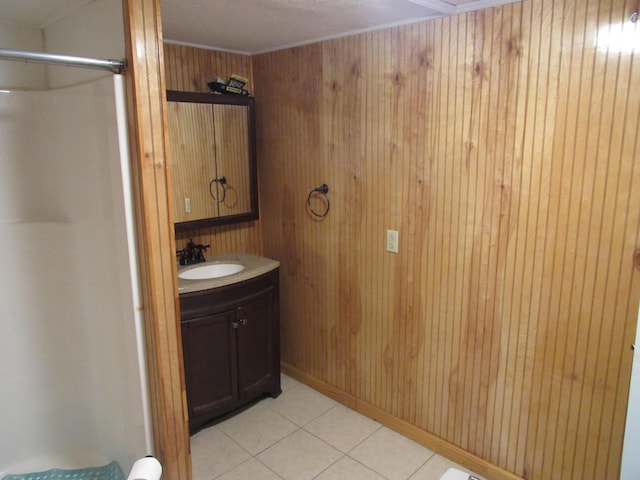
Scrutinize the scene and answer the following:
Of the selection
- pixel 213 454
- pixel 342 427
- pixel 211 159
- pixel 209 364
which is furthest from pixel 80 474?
pixel 211 159

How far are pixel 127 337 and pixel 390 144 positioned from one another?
59.4 inches

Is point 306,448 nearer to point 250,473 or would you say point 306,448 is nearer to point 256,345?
point 250,473

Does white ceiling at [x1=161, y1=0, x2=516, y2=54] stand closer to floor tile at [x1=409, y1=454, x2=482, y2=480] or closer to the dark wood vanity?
the dark wood vanity

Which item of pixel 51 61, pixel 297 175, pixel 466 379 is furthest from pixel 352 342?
pixel 51 61

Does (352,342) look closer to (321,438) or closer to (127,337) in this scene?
(321,438)

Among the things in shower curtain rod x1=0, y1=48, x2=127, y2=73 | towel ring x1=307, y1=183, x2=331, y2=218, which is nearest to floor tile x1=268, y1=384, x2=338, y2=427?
towel ring x1=307, y1=183, x2=331, y2=218

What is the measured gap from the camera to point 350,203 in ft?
8.32

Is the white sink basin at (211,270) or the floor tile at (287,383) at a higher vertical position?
the white sink basin at (211,270)

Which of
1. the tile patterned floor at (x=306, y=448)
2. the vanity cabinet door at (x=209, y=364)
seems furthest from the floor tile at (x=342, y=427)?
the vanity cabinet door at (x=209, y=364)

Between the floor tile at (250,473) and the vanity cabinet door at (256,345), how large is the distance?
17.3 inches

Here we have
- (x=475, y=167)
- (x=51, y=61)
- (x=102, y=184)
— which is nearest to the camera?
(x=51, y=61)

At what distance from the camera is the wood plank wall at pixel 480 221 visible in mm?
1688

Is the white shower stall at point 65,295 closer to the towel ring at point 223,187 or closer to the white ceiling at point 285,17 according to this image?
the white ceiling at point 285,17

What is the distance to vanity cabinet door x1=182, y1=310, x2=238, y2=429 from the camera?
2385 mm
